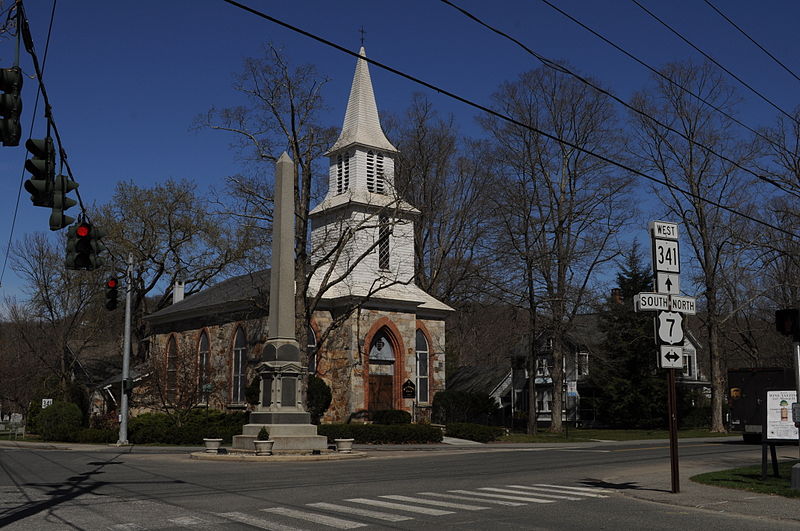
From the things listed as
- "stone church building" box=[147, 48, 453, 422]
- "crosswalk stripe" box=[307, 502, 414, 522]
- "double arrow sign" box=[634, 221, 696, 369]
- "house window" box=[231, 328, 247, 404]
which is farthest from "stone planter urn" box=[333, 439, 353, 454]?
"house window" box=[231, 328, 247, 404]

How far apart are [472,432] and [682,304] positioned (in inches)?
875

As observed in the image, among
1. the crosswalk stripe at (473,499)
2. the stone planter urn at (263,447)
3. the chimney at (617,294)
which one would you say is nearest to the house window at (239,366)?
the stone planter urn at (263,447)

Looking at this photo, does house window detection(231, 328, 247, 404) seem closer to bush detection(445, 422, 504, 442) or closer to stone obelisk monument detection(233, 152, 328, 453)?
bush detection(445, 422, 504, 442)

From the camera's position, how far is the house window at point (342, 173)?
42062 mm

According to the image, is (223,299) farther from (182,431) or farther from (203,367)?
(182,431)

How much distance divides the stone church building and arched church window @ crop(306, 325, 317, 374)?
2.4 inches

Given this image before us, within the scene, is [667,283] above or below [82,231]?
below

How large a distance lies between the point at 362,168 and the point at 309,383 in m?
11.9

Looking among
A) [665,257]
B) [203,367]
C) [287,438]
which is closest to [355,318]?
[203,367]

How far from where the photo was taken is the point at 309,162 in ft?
113

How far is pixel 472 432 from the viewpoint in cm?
3553

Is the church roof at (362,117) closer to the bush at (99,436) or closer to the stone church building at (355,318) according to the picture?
the stone church building at (355,318)

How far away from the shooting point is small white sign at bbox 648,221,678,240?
14.6 m

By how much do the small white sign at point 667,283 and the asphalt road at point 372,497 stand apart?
3.62 m
